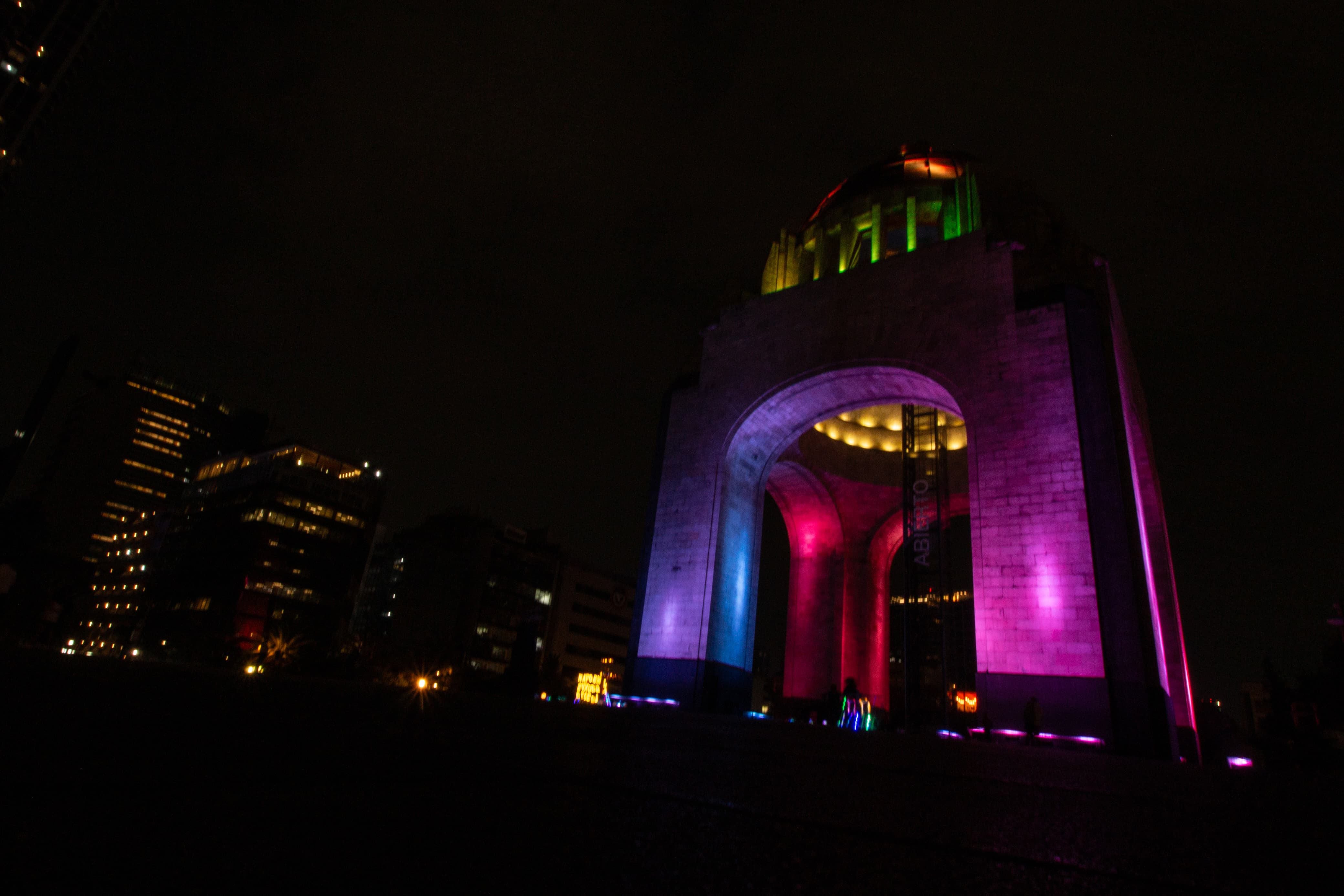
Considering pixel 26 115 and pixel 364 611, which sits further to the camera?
pixel 364 611

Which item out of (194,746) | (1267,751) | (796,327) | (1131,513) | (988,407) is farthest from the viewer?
(1267,751)

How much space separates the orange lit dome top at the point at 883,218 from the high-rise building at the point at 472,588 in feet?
195


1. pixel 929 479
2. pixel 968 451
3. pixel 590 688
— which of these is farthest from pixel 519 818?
pixel 590 688

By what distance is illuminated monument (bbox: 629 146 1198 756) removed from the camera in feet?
42.2

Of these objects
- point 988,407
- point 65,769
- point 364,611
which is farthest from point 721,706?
point 364,611

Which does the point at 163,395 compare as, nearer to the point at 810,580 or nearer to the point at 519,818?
the point at 810,580

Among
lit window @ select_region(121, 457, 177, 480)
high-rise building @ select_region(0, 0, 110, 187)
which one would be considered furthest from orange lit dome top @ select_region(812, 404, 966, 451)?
lit window @ select_region(121, 457, 177, 480)

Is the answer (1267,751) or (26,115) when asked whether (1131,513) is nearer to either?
(1267,751)

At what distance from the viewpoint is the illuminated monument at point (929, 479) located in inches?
507

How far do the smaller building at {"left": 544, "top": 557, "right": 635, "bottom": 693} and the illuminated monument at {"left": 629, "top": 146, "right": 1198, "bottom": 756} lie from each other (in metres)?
53.2

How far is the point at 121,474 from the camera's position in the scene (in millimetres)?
106000

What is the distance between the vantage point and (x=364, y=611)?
83875 millimetres

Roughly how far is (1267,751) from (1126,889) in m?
40.4

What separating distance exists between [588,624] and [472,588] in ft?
47.7
